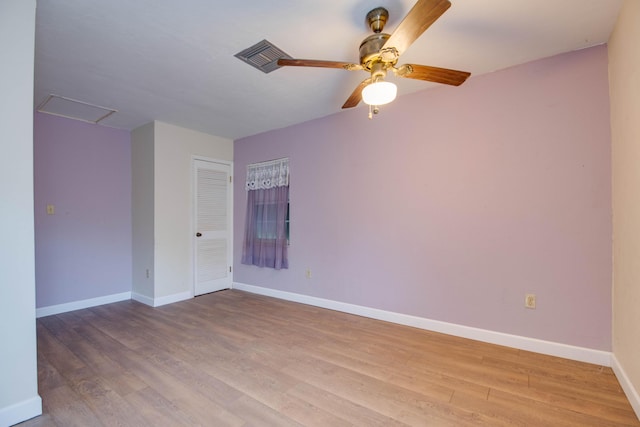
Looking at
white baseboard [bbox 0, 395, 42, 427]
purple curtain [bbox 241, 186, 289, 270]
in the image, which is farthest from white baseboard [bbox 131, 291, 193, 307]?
white baseboard [bbox 0, 395, 42, 427]

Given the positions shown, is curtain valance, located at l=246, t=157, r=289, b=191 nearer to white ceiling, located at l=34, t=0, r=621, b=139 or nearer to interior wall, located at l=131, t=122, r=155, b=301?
white ceiling, located at l=34, t=0, r=621, b=139

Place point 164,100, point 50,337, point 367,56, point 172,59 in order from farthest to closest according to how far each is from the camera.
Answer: point 164,100
point 50,337
point 172,59
point 367,56

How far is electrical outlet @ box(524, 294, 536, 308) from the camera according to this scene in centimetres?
239

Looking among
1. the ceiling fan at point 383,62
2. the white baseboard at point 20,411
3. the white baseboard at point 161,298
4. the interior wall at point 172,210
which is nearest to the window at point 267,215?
the interior wall at point 172,210

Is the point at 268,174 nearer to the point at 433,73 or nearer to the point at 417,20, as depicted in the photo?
the point at 433,73

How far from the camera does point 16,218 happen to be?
158cm

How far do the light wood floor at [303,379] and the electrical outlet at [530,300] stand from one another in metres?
0.40

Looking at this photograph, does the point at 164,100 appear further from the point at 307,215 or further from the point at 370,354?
the point at 370,354

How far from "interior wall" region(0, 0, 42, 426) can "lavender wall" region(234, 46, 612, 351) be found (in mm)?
2657

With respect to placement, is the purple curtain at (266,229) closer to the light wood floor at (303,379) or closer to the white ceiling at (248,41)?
the light wood floor at (303,379)

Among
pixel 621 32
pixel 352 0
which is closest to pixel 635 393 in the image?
pixel 621 32

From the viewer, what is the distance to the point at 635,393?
1657mm

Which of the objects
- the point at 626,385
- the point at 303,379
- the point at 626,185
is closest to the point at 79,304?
the point at 303,379

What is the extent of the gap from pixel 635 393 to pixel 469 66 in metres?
2.55
